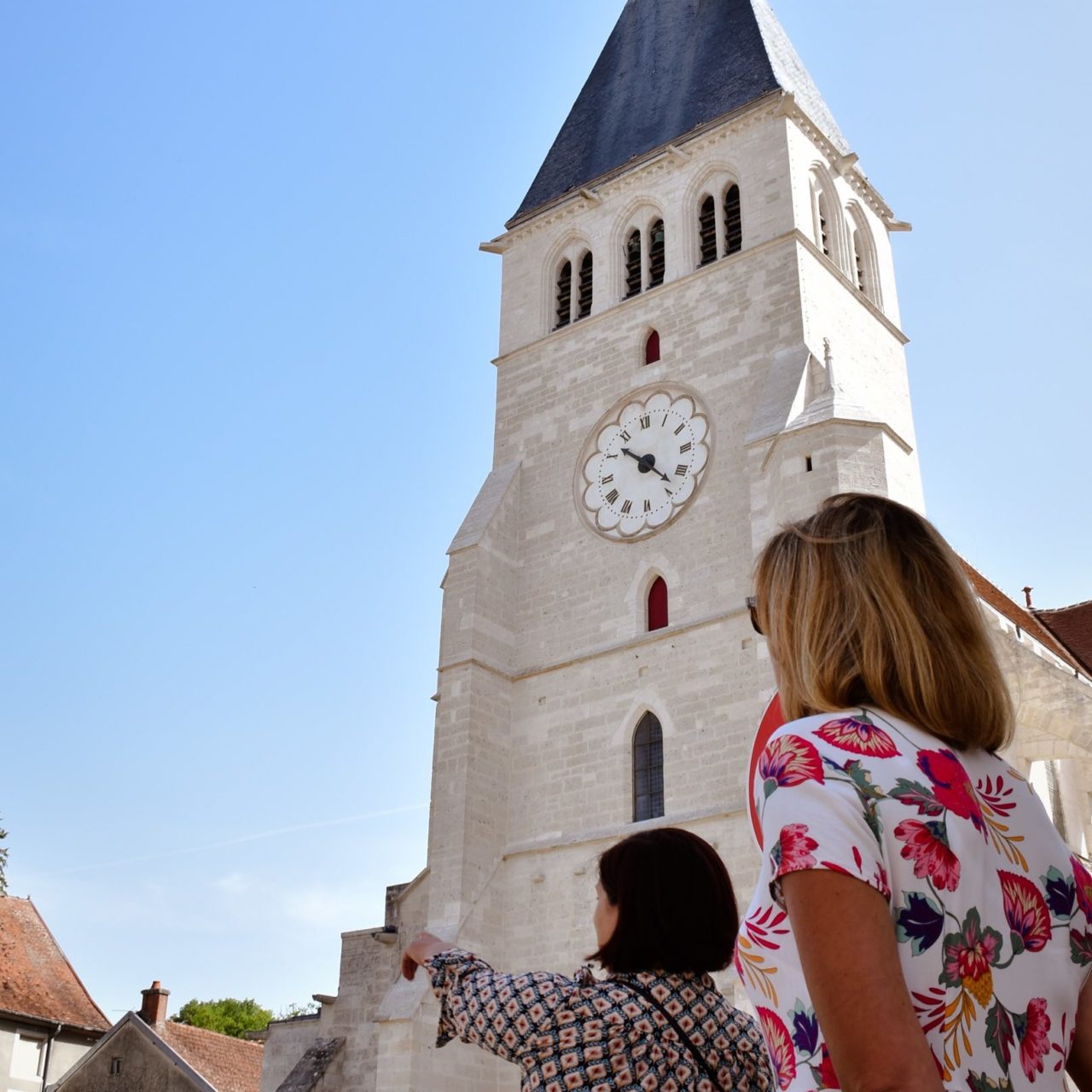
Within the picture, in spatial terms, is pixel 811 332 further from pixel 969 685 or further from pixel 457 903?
pixel 969 685

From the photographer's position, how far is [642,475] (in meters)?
14.8

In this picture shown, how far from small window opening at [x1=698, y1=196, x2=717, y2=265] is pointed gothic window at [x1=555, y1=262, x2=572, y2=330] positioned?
2080 millimetres

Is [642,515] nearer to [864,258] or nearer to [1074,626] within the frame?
[864,258]

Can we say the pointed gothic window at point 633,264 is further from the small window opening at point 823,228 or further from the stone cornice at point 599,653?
the stone cornice at point 599,653

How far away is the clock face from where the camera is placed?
47.2 feet

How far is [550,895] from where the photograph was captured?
1304 cm

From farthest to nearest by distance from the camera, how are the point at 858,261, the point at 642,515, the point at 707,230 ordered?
1. the point at 858,261
2. the point at 707,230
3. the point at 642,515

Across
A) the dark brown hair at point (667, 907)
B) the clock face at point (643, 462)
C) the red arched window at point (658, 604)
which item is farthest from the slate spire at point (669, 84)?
the dark brown hair at point (667, 907)

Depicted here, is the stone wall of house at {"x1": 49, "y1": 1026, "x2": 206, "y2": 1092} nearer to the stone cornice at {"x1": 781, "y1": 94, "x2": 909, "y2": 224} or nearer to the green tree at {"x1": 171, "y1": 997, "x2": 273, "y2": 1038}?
the stone cornice at {"x1": 781, "y1": 94, "x2": 909, "y2": 224}

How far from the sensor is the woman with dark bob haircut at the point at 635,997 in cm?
193

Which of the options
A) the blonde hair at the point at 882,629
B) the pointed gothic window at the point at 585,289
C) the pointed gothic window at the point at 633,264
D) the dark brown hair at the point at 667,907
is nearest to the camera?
the blonde hair at the point at 882,629

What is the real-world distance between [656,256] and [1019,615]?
8639 mm

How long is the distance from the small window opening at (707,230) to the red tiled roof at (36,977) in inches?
631

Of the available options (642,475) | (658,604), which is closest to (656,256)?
(642,475)
